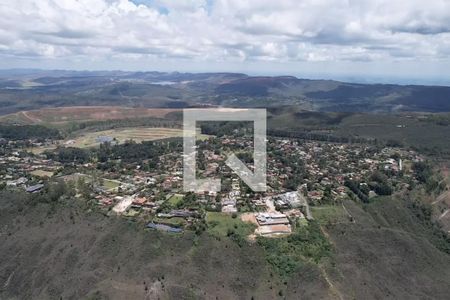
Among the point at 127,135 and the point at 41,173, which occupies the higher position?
the point at 127,135

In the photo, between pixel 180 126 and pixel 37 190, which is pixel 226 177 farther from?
pixel 180 126

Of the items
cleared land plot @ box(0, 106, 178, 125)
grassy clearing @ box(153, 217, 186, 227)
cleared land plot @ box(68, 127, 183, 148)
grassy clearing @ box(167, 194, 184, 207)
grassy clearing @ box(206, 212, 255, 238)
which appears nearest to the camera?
grassy clearing @ box(206, 212, 255, 238)

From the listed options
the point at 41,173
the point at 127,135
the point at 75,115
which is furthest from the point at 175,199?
the point at 75,115

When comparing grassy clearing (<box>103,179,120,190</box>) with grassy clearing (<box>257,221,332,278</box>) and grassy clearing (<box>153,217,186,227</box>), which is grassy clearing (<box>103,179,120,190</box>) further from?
grassy clearing (<box>257,221,332,278</box>)

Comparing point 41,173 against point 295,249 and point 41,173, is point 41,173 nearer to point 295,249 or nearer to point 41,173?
point 41,173

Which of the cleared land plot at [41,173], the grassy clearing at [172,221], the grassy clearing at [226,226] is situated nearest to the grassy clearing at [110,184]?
the cleared land plot at [41,173]

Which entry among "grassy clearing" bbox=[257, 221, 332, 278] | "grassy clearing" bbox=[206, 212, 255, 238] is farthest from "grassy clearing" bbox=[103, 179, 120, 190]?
"grassy clearing" bbox=[257, 221, 332, 278]

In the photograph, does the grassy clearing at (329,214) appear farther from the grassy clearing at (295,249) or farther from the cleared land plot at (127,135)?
the cleared land plot at (127,135)
